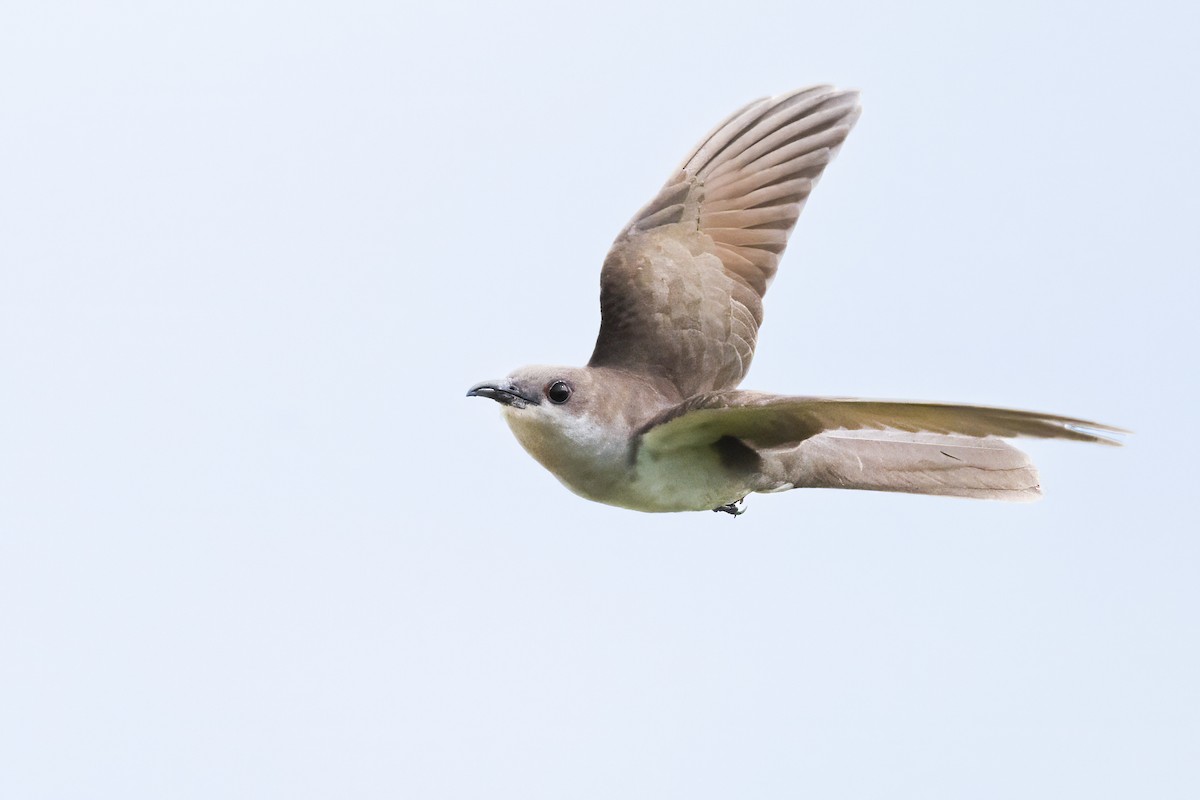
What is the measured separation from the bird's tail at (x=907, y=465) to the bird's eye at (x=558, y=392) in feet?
2.78

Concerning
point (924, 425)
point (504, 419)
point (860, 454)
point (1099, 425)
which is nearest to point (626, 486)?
point (504, 419)

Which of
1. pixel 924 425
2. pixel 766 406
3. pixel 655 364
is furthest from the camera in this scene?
pixel 655 364

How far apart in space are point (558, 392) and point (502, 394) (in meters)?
0.21

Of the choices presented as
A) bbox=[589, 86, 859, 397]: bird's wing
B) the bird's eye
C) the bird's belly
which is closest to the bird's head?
the bird's eye

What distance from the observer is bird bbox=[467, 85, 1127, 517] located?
6109 millimetres

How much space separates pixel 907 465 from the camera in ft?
21.6

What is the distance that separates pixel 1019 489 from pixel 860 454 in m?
0.62

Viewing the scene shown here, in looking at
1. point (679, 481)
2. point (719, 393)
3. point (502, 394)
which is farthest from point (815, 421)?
point (502, 394)

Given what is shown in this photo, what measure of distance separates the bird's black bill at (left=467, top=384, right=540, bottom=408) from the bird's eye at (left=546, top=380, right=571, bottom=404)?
2.9 inches

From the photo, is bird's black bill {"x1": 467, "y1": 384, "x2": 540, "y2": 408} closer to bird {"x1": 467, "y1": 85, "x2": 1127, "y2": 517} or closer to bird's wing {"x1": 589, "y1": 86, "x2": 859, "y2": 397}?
A: bird {"x1": 467, "y1": 85, "x2": 1127, "y2": 517}

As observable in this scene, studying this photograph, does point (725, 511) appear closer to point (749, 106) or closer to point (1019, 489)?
point (1019, 489)

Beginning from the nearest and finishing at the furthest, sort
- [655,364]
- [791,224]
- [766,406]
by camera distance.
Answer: [766,406] → [655,364] → [791,224]

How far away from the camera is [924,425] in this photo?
5324mm

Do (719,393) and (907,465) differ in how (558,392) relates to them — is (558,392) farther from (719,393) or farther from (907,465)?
(907,465)
